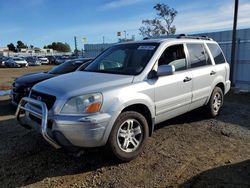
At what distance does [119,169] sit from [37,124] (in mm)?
1335

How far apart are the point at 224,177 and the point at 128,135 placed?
141 cm

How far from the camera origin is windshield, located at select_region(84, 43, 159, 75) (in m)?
4.52

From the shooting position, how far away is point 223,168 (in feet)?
12.5

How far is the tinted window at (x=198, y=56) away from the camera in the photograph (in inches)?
212

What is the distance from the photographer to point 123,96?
3.82 meters

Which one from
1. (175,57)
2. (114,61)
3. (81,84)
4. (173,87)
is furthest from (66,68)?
(81,84)

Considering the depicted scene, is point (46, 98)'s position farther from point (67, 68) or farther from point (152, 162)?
point (67, 68)

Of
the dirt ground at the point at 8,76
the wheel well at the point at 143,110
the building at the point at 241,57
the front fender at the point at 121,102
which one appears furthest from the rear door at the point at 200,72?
the dirt ground at the point at 8,76

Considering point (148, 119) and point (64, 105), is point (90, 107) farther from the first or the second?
point (148, 119)

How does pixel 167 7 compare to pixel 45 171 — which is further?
pixel 167 7

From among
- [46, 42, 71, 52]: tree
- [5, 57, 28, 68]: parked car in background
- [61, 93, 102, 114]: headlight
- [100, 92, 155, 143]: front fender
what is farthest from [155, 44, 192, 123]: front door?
[46, 42, 71, 52]: tree

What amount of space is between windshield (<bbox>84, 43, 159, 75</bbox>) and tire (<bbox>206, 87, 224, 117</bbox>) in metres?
2.11

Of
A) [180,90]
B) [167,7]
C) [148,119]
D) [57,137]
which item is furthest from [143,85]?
[167,7]

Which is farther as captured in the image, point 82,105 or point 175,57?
point 175,57
